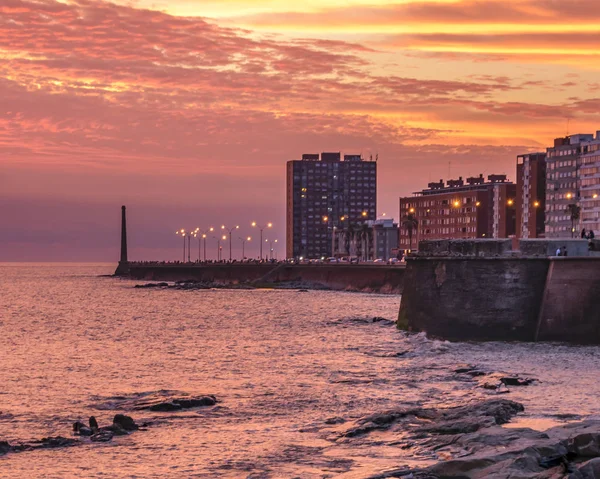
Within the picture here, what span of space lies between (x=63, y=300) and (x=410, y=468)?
13037 centimetres

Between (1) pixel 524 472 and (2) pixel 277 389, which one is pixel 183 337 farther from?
(1) pixel 524 472

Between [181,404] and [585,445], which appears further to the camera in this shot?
[181,404]

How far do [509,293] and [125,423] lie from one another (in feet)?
101

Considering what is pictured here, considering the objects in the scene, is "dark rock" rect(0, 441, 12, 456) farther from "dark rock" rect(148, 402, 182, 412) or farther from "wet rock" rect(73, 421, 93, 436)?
"dark rock" rect(148, 402, 182, 412)

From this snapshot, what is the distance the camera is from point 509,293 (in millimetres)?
58031

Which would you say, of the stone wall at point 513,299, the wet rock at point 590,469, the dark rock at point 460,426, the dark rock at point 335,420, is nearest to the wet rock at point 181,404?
the dark rock at point 335,420

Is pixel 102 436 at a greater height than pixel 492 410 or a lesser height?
lesser

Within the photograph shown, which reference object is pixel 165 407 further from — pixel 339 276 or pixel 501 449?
pixel 339 276

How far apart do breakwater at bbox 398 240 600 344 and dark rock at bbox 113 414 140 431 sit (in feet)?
97.6

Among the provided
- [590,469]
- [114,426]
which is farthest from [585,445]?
[114,426]

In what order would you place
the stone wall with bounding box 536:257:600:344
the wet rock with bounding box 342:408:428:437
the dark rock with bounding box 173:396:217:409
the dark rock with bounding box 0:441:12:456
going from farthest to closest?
the stone wall with bounding box 536:257:600:344 → the dark rock with bounding box 173:396:217:409 → the wet rock with bounding box 342:408:428:437 → the dark rock with bounding box 0:441:12:456

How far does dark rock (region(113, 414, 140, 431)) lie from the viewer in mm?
32500

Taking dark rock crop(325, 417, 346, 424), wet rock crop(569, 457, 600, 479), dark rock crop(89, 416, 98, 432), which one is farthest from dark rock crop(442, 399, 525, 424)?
dark rock crop(89, 416, 98, 432)

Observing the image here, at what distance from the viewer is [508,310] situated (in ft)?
190
